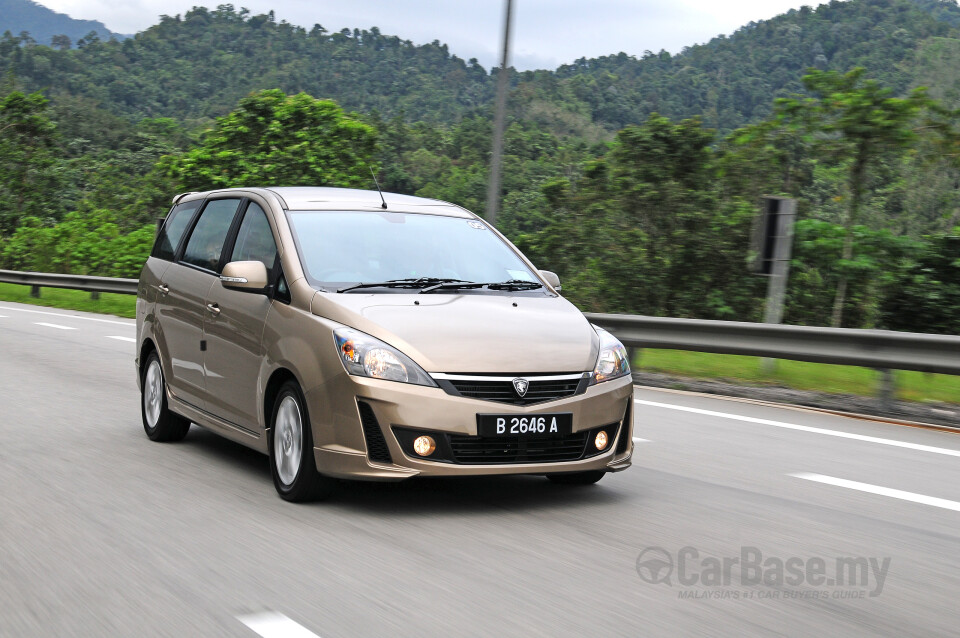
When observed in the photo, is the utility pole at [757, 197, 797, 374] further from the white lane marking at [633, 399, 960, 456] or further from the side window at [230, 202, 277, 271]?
the side window at [230, 202, 277, 271]

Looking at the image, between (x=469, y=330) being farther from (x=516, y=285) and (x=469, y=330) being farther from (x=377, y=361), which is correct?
(x=516, y=285)

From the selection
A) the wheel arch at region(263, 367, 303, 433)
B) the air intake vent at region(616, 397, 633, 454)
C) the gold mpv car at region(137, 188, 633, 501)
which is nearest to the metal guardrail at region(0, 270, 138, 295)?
the gold mpv car at region(137, 188, 633, 501)

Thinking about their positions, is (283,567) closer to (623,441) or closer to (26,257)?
(623,441)

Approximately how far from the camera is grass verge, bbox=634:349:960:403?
39.1ft

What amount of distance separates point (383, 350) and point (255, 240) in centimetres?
172

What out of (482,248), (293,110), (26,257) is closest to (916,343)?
(482,248)

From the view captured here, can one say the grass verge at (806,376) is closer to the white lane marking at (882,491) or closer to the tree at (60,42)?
the white lane marking at (882,491)

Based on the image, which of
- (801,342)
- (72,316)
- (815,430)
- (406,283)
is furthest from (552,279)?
(72,316)

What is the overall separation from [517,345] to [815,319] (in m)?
14.6

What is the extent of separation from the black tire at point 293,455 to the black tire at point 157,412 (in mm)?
1877

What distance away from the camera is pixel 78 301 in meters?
28.4

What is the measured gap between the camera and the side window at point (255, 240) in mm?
6711

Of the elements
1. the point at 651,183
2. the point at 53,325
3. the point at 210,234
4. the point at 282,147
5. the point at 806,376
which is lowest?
the point at 53,325

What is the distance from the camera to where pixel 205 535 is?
5.27 metres
